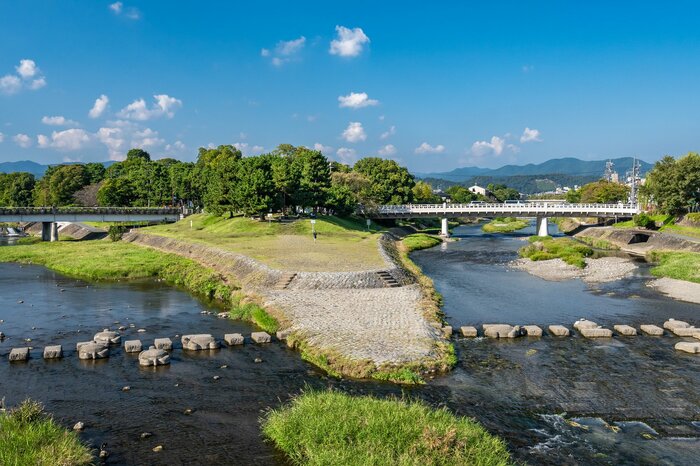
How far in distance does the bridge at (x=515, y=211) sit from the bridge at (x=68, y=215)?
147ft

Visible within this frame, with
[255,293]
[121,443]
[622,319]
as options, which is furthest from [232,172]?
[121,443]

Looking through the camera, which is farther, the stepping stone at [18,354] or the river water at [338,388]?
the stepping stone at [18,354]

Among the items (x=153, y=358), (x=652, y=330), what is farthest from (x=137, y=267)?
(x=652, y=330)

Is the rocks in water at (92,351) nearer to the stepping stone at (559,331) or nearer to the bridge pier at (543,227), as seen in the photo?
the stepping stone at (559,331)

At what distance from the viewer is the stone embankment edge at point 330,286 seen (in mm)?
21719

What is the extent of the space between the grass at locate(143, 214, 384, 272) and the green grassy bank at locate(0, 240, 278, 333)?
4924 mm

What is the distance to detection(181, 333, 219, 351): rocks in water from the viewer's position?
25703mm

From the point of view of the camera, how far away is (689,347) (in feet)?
83.7

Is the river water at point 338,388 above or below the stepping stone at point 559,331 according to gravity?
below

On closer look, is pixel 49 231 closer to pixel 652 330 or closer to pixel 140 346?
pixel 140 346

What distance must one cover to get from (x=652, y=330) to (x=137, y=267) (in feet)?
154

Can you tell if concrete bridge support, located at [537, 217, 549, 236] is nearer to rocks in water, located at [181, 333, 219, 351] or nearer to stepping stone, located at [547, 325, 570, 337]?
stepping stone, located at [547, 325, 570, 337]

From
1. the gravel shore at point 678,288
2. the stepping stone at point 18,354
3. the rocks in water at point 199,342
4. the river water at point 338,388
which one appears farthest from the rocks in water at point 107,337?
the gravel shore at point 678,288

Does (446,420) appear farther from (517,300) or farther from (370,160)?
(370,160)
